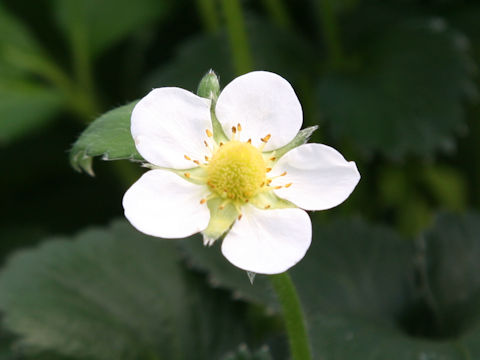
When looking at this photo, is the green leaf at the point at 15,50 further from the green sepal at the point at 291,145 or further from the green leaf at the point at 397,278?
the green sepal at the point at 291,145

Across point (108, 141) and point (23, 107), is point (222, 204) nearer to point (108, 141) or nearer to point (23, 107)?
point (108, 141)

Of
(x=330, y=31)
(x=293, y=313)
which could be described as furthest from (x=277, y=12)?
(x=293, y=313)

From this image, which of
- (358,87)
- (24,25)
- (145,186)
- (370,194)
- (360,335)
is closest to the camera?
(145,186)

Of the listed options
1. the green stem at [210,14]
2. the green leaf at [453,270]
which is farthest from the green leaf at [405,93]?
the green stem at [210,14]

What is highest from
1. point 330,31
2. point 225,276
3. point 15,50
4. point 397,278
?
point 15,50

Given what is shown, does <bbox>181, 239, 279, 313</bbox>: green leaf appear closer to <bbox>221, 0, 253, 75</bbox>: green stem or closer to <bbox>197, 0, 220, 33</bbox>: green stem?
<bbox>221, 0, 253, 75</bbox>: green stem

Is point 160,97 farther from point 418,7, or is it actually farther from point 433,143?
point 418,7

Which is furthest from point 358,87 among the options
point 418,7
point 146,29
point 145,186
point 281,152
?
point 145,186
